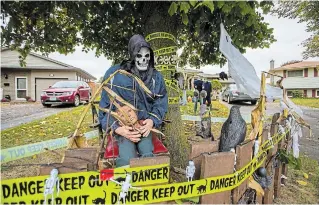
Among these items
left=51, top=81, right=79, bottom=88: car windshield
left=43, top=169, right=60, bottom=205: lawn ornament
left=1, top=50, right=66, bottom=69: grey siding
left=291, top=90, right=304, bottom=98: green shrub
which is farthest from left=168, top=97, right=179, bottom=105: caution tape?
left=291, top=90, right=304, bottom=98: green shrub

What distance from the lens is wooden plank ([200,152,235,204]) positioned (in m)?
1.81

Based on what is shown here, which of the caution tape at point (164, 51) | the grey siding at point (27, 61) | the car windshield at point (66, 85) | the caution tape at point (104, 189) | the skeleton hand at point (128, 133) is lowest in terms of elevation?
the caution tape at point (104, 189)

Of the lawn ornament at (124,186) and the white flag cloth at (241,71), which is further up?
the white flag cloth at (241,71)

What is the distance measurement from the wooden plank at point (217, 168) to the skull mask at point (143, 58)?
1.06 meters

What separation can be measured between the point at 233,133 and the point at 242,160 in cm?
29

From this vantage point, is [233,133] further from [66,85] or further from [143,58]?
[66,85]

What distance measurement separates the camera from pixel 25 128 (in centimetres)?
732

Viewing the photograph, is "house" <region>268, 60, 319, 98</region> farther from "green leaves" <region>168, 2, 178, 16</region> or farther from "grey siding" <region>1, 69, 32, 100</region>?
Result: "green leaves" <region>168, 2, 178, 16</region>

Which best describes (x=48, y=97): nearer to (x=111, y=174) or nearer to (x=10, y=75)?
(x=10, y=75)

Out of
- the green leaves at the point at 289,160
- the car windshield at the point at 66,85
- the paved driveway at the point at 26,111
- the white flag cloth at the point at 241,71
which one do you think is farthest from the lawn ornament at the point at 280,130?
the paved driveway at the point at 26,111

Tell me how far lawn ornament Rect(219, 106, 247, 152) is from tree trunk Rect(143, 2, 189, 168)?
1.24 metres

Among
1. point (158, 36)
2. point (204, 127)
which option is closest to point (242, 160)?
point (158, 36)

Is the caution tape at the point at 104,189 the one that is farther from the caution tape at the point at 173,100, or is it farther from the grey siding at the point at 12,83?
the grey siding at the point at 12,83

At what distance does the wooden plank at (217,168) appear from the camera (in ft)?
5.92
